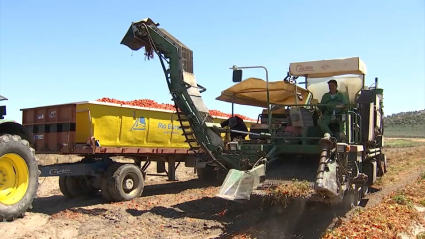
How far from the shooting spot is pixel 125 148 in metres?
9.76

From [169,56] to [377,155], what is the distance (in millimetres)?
5720

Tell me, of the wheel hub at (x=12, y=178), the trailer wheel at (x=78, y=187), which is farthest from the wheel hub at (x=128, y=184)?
the wheel hub at (x=12, y=178)

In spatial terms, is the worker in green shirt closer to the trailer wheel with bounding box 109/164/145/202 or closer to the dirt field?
the dirt field

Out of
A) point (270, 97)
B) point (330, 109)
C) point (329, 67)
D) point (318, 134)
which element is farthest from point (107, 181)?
point (329, 67)

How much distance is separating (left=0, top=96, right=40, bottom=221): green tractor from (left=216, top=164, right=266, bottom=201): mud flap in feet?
11.4

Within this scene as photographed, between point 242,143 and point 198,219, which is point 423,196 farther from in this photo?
point 198,219

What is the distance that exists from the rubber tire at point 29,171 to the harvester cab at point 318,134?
3.55 m

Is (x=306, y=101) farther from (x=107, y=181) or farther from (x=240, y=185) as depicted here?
(x=107, y=181)

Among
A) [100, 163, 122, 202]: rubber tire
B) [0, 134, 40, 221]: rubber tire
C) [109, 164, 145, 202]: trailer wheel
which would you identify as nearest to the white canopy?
[109, 164, 145, 202]: trailer wheel

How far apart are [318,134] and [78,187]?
615 centimetres

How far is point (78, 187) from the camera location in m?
9.99

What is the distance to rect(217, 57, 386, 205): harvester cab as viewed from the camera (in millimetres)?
6430

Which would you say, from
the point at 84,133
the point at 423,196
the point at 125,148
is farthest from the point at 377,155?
the point at 84,133

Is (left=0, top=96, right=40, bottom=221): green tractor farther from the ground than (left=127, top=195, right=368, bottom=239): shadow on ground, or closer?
farther from the ground
